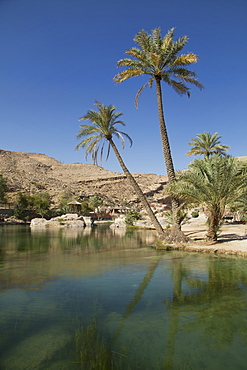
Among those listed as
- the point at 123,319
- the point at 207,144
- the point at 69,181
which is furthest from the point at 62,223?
the point at 69,181

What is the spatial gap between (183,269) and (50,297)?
16.0 feet

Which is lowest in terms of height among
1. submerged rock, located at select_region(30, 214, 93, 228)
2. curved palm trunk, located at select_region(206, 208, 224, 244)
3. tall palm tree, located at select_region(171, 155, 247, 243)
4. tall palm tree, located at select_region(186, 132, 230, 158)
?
submerged rock, located at select_region(30, 214, 93, 228)

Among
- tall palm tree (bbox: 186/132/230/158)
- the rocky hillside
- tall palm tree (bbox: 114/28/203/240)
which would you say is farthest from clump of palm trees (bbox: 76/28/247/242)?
the rocky hillside

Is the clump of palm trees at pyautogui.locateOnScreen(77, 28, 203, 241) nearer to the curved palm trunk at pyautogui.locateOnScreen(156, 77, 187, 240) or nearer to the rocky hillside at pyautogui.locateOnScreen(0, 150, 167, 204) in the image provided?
the curved palm trunk at pyautogui.locateOnScreen(156, 77, 187, 240)

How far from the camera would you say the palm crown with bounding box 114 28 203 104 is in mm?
14944

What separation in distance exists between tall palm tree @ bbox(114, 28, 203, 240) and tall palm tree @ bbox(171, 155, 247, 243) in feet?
4.17

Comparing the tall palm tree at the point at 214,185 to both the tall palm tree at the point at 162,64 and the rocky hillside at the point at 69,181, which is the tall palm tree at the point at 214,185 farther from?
the rocky hillside at the point at 69,181

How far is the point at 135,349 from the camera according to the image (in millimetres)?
3691

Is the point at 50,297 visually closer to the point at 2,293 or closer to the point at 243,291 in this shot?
the point at 2,293

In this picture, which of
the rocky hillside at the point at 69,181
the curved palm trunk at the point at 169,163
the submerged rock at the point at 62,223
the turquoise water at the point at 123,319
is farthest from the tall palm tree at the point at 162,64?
the rocky hillside at the point at 69,181

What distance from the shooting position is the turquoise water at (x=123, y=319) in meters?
3.46

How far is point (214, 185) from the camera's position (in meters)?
13.6

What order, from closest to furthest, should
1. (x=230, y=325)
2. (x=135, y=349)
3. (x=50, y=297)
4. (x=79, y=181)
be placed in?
(x=135, y=349)
(x=230, y=325)
(x=50, y=297)
(x=79, y=181)

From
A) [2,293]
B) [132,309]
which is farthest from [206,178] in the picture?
[2,293]
